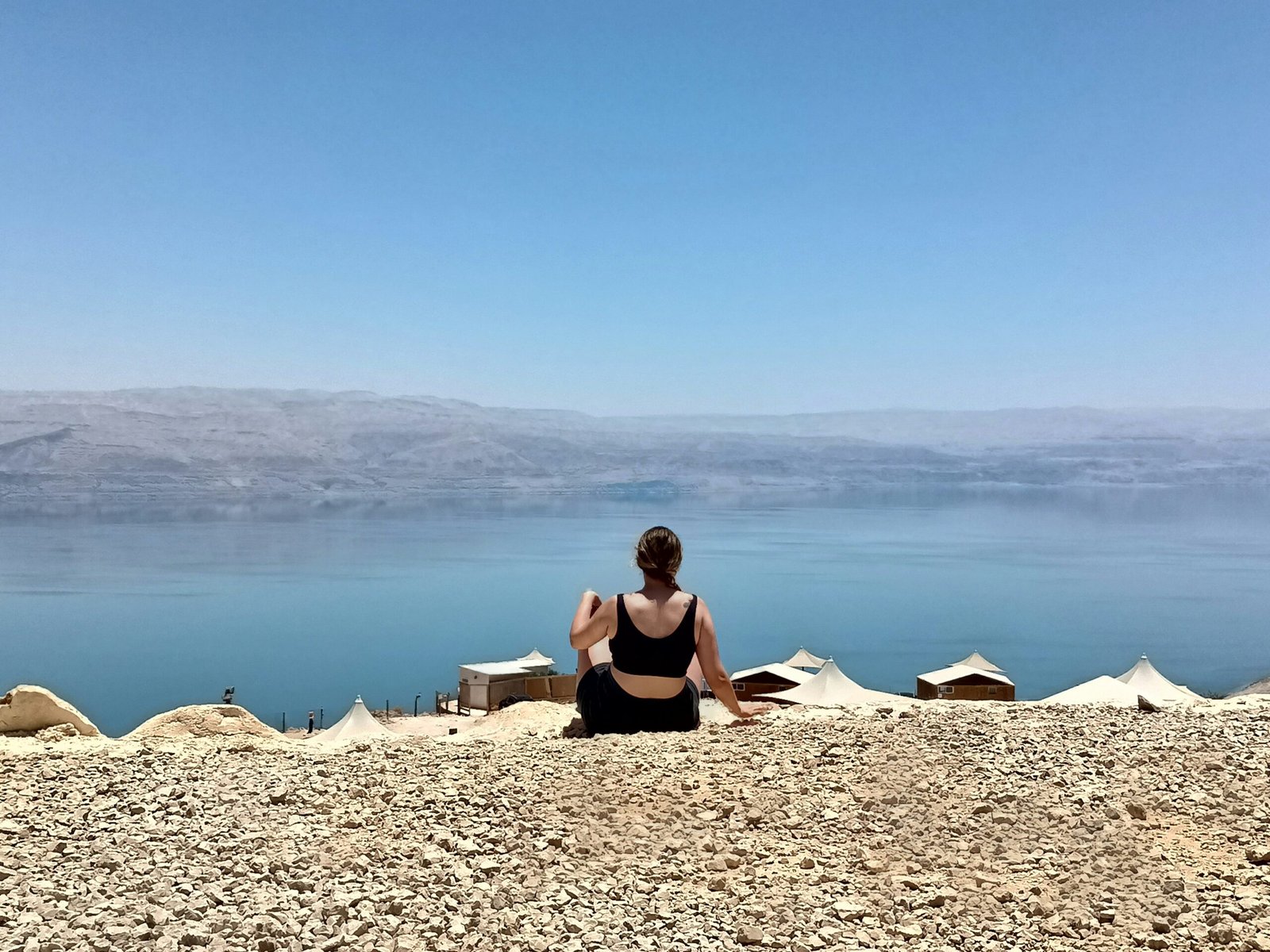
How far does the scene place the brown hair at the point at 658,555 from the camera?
6586 millimetres

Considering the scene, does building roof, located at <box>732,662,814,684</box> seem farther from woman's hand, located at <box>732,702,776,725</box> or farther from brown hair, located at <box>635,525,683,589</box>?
brown hair, located at <box>635,525,683,589</box>

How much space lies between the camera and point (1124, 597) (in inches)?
3654

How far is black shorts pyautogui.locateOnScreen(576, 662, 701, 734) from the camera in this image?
661 centimetres

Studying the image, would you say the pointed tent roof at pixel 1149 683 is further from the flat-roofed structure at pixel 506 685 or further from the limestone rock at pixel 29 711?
the limestone rock at pixel 29 711

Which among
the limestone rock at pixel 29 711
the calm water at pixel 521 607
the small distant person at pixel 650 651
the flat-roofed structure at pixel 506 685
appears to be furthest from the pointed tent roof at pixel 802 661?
the small distant person at pixel 650 651

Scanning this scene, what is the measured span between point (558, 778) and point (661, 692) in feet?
4.43

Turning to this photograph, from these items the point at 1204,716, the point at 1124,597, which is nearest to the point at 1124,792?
the point at 1204,716

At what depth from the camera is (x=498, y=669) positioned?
105 feet

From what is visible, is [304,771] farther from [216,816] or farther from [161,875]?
[161,875]

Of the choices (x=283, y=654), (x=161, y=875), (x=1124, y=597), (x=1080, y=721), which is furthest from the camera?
(x=1124, y=597)

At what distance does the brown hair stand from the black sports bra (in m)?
0.24

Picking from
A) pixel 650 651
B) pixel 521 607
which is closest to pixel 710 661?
pixel 650 651

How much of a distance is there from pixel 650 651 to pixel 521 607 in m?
81.4

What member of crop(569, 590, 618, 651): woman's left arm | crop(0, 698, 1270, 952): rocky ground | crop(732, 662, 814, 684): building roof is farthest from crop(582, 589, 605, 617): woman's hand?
crop(732, 662, 814, 684): building roof
